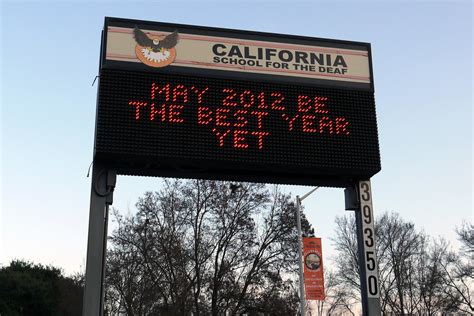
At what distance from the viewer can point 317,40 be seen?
36.1 feet

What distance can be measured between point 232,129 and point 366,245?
3.41 meters

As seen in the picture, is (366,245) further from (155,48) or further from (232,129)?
(155,48)

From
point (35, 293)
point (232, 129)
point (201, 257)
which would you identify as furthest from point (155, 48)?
point (35, 293)

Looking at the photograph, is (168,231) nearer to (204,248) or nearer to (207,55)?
(204,248)

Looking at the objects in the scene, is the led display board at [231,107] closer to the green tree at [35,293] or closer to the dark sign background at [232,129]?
the dark sign background at [232,129]

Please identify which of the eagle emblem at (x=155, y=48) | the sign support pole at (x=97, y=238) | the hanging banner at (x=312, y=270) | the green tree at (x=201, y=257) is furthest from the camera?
the green tree at (x=201, y=257)

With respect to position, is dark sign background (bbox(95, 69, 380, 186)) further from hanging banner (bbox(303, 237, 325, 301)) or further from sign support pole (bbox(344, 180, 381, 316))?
hanging banner (bbox(303, 237, 325, 301))

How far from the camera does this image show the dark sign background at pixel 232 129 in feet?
30.7

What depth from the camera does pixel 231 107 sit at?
9.84 metres

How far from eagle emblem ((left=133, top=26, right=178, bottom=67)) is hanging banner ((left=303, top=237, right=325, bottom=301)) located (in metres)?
8.82

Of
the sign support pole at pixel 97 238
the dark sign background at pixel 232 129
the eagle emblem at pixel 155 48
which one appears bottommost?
the sign support pole at pixel 97 238

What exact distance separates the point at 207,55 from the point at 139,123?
6.58 ft

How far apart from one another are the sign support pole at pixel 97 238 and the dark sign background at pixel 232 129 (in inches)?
11.3

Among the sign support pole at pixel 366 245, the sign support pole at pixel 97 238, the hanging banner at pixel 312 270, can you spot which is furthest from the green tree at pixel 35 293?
the sign support pole at pixel 366 245
